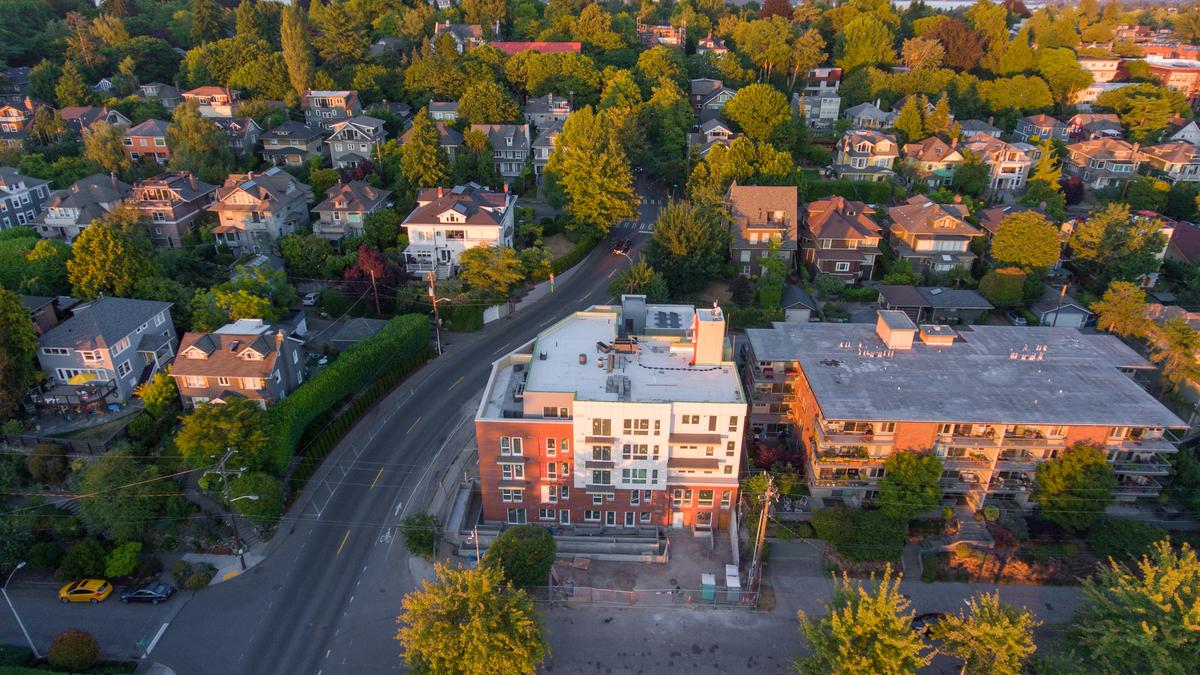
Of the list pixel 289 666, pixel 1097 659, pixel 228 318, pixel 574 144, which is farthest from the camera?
pixel 574 144

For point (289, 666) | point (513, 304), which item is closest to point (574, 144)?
point (513, 304)

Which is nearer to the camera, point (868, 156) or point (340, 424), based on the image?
point (340, 424)

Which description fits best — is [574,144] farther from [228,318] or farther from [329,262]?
[228,318]

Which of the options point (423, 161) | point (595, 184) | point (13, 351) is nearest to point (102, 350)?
point (13, 351)

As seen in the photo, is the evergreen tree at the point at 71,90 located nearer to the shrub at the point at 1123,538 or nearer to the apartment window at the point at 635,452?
the apartment window at the point at 635,452

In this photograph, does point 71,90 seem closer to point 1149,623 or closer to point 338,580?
point 338,580

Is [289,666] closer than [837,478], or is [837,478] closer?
[289,666]
